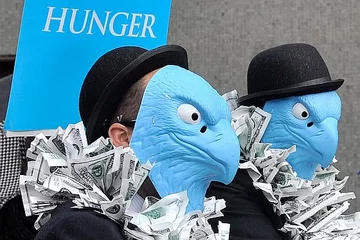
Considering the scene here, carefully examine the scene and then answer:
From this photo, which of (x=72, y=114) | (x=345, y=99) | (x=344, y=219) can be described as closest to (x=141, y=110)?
(x=72, y=114)

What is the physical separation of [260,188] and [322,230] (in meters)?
0.28

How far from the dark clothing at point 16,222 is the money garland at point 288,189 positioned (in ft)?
2.44

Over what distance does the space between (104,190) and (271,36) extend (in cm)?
209

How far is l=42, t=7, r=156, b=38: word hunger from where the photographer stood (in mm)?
2127

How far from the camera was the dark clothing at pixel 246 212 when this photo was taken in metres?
2.00

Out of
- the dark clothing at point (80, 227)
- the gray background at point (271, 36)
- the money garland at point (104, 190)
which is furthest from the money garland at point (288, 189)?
the gray background at point (271, 36)

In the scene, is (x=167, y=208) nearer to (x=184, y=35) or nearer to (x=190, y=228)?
(x=190, y=228)

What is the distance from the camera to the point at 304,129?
7.29ft

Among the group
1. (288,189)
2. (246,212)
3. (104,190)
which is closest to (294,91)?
(288,189)

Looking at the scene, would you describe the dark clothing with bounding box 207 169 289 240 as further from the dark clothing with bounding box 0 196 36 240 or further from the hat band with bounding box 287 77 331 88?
the dark clothing with bounding box 0 196 36 240

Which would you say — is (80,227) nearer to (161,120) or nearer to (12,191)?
(161,120)

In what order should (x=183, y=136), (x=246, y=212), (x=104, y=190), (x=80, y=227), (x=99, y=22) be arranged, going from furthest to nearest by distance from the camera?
(x=99, y=22) → (x=246, y=212) → (x=183, y=136) → (x=104, y=190) → (x=80, y=227)

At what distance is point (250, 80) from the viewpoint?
2385 mm

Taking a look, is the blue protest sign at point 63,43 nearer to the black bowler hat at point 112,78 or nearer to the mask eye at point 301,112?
the black bowler hat at point 112,78
